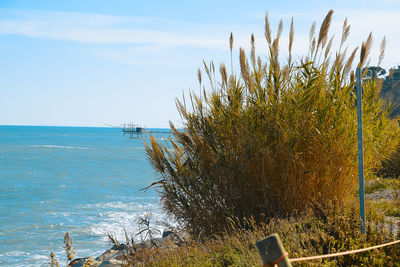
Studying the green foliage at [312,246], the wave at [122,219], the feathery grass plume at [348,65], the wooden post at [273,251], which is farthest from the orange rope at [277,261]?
the wave at [122,219]

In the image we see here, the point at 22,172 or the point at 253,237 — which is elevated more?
the point at 22,172

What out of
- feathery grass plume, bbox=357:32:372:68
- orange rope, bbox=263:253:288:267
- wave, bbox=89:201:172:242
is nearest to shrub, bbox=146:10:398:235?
feathery grass plume, bbox=357:32:372:68

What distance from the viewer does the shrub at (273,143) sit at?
542 centimetres

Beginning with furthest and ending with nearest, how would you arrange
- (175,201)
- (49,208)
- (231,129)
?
(49,208)
(175,201)
(231,129)

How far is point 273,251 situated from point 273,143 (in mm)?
3487

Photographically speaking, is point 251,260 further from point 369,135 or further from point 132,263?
point 369,135

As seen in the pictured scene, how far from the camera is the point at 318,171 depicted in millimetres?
5539

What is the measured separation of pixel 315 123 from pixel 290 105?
439mm

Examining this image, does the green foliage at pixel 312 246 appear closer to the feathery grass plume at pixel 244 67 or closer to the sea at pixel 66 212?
the sea at pixel 66 212

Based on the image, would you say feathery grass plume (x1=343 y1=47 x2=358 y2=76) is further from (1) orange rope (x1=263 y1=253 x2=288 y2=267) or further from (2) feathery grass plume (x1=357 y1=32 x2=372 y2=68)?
(1) orange rope (x1=263 y1=253 x2=288 y2=267)

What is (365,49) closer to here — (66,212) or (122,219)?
(122,219)

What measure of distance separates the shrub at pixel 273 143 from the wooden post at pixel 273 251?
10.5 ft

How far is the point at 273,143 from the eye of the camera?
5516mm

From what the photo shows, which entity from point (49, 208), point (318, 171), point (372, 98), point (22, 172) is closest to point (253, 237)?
point (318, 171)
